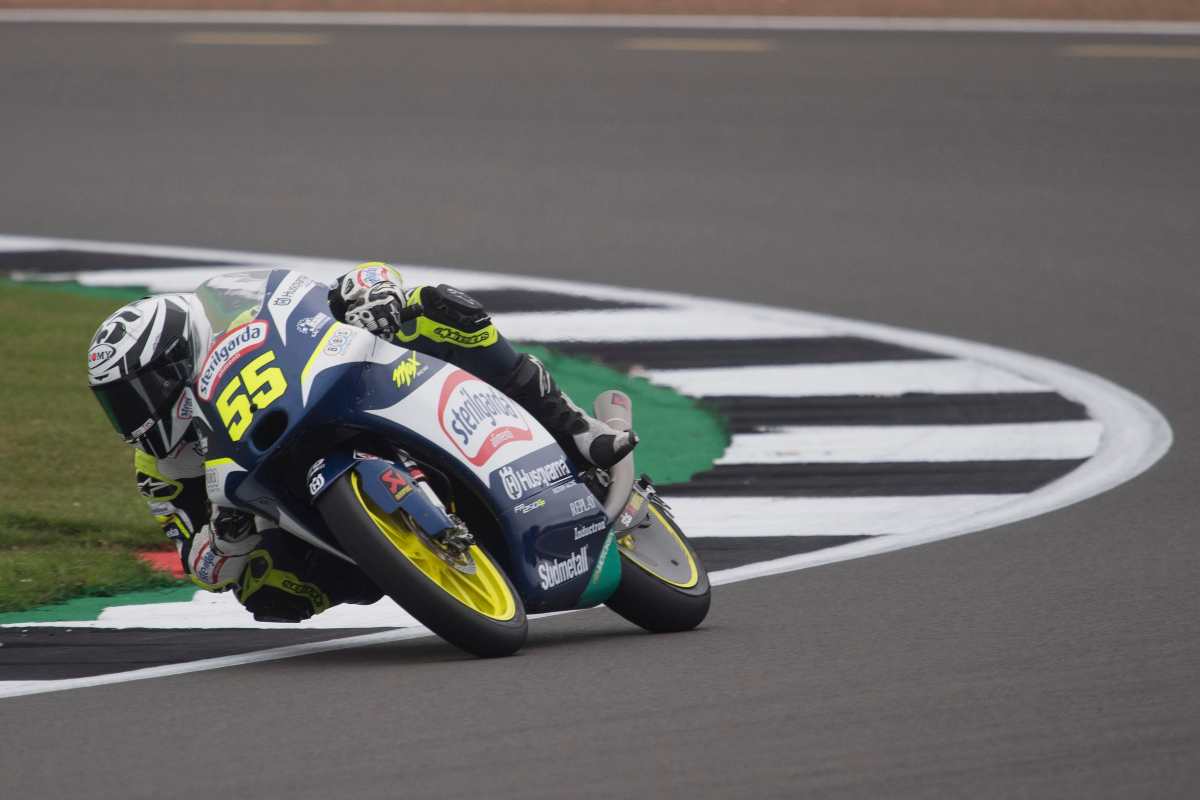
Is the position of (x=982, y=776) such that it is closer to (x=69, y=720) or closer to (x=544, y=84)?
(x=69, y=720)

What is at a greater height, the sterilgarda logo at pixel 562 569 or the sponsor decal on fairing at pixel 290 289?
the sponsor decal on fairing at pixel 290 289

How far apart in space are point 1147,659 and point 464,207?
9.17 m

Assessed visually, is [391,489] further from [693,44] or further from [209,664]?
[693,44]

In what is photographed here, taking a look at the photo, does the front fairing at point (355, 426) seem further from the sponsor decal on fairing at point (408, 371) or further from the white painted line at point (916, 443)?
the white painted line at point (916, 443)

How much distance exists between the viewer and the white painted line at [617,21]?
696 inches

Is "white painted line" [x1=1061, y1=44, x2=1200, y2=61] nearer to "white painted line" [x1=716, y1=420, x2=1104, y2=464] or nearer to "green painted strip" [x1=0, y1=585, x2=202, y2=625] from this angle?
"white painted line" [x1=716, y1=420, x2=1104, y2=464]

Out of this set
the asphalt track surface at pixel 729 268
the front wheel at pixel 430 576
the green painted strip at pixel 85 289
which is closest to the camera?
the asphalt track surface at pixel 729 268

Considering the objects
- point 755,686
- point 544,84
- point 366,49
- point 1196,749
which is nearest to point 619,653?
point 755,686

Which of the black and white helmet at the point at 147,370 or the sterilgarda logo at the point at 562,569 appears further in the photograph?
the sterilgarda logo at the point at 562,569

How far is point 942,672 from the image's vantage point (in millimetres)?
5395

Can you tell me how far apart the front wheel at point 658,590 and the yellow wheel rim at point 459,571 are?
547 millimetres

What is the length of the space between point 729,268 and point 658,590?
670 centimetres

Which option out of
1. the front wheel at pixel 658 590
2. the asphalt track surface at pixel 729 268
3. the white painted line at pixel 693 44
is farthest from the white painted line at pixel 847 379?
the white painted line at pixel 693 44

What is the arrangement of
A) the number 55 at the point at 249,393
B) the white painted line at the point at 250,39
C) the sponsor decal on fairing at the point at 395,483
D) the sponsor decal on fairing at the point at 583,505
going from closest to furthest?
the sponsor decal on fairing at the point at 395,483 < the number 55 at the point at 249,393 < the sponsor decal on fairing at the point at 583,505 < the white painted line at the point at 250,39
